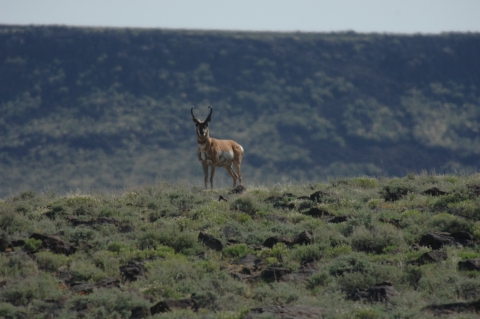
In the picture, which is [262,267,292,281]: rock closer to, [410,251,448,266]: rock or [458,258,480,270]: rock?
[410,251,448,266]: rock

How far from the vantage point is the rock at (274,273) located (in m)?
12.5

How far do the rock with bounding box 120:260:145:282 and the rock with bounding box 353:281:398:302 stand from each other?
3474 millimetres

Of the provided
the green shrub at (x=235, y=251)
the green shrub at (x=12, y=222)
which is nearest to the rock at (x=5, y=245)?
the green shrub at (x=12, y=222)

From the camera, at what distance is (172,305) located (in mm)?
10625

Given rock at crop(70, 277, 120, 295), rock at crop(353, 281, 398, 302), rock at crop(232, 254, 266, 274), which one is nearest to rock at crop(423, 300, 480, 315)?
rock at crop(353, 281, 398, 302)

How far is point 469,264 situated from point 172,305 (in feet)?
15.9

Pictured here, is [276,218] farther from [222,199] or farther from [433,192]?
[433,192]

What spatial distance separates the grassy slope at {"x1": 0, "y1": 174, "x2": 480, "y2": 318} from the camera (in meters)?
11.0

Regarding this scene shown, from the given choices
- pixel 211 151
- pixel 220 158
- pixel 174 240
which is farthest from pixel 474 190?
pixel 220 158

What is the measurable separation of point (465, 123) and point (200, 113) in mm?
26271

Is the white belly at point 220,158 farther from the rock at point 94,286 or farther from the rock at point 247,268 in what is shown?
the rock at point 94,286

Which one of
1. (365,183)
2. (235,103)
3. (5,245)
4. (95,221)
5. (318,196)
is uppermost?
(235,103)

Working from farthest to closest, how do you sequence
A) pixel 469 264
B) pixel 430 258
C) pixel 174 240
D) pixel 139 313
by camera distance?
pixel 174 240
pixel 430 258
pixel 469 264
pixel 139 313

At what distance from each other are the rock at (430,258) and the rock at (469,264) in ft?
1.47
